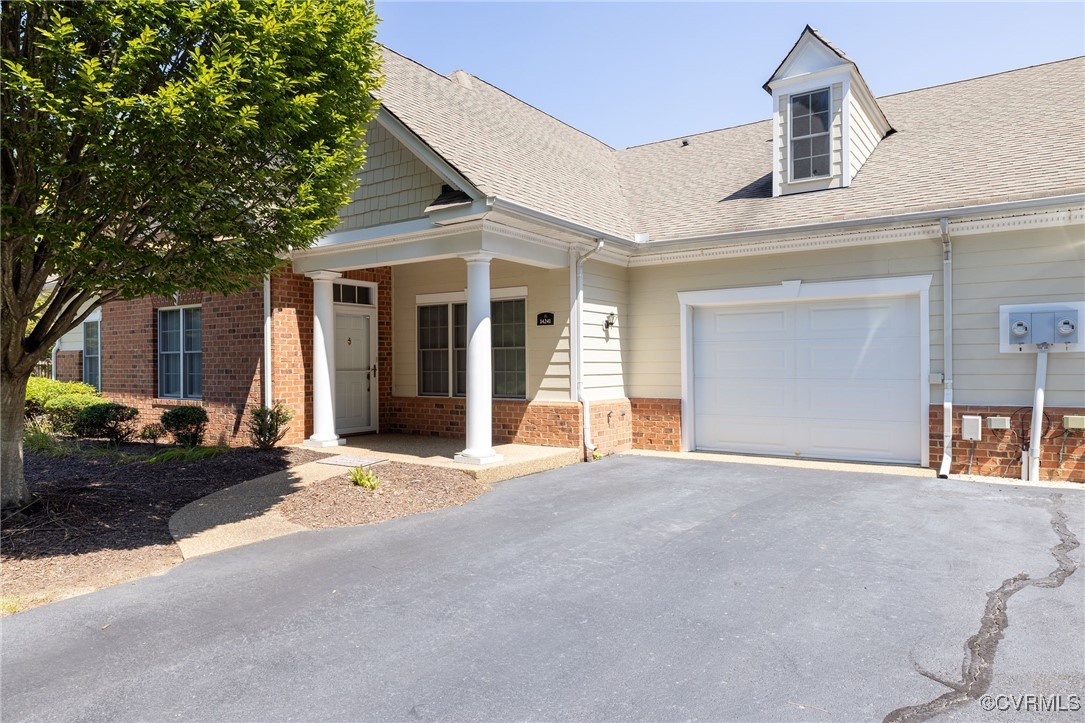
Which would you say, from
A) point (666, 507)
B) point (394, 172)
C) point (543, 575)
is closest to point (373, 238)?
point (394, 172)

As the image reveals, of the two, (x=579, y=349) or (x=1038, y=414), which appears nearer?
(x=1038, y=414)

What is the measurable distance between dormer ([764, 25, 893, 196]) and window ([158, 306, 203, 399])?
1005 cm

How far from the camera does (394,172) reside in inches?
374

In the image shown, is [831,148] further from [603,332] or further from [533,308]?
[533,308]

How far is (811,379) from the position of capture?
31.7 ft

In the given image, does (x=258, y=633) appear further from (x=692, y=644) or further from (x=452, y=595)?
(x=692, y=644)

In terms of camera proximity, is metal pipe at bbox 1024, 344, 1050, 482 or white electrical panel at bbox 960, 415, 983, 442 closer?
metal pipe at bbox 1024, 344, 1050, 482

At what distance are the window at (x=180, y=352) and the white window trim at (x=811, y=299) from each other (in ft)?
26.8

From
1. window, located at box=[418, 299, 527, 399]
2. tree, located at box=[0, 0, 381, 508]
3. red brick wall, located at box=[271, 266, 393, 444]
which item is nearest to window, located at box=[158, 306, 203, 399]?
red brick wall, located at box=[271, 266, 393, 444]

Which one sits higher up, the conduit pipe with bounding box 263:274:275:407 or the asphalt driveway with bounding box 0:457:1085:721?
the conduit pipe with bounding box 263:274:275:407

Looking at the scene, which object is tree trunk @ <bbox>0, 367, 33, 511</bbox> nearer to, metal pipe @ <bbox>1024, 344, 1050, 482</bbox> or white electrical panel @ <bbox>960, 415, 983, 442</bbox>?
white electrical panel @ <bbox>960, 415, 983, 442</bbox>

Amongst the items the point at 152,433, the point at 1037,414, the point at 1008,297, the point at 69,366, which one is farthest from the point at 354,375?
the point at 1037,414

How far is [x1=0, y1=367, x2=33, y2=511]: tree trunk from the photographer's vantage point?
6152 millimetres

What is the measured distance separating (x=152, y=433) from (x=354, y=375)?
3599 mm
